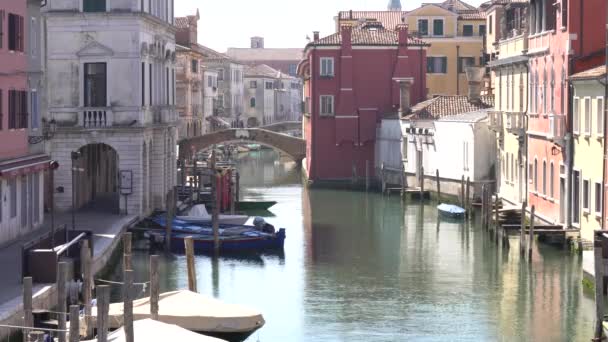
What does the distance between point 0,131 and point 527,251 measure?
12.2 meters

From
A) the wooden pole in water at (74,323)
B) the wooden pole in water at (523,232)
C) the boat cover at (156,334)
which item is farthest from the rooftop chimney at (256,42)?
the wooden pole in water at (74,323)

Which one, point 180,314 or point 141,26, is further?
point 141,26

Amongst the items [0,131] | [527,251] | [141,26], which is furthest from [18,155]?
[527,251]

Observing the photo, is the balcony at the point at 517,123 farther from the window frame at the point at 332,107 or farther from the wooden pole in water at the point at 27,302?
the wooden pole in water at the point at 27,302

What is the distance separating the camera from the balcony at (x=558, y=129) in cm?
3272

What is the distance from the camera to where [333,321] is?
23.8 metres

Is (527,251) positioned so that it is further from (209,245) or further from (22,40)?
(22,40)

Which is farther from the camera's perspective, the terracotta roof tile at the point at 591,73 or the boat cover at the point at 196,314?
the terracotta roof tile at the point at 591,73

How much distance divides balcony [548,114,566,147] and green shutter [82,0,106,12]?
1209cm

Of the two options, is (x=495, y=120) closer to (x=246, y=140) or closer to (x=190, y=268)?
(x=190, y=268)

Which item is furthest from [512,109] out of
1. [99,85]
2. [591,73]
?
[99,85]

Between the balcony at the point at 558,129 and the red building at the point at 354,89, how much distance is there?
22472mm

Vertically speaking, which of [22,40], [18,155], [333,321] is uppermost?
[22,40]

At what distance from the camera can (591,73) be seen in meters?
29.8
